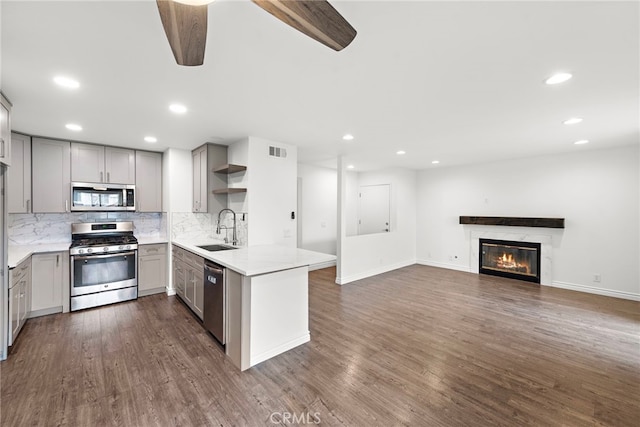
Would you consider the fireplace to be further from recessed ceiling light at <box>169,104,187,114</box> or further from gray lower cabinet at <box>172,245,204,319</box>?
recessed ceiling light at <box>169,104,187,114</box>

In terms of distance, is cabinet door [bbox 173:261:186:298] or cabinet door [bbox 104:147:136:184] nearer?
cabinet door [bbox 173:261:186:298]

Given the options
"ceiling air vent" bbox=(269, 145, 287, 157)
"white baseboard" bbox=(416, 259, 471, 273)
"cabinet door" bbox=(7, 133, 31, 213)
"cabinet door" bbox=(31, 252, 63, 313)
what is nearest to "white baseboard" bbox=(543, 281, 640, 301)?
"white baseboard" bbox=(416, 259, 471, 273)

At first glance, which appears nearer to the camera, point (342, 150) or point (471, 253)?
point (342, 150)

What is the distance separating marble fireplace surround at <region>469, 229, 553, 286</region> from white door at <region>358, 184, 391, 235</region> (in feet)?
6.43

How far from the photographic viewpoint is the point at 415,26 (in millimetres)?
1459

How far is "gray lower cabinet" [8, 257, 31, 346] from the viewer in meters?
2.65

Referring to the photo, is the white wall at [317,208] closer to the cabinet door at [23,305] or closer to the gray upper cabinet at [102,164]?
the gray upper cabinet at [102,164]

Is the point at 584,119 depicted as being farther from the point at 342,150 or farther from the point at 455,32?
the point at 342,150

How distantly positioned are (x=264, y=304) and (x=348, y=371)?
96cm

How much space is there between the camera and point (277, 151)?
3.96 metres

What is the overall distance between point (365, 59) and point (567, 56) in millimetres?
1324

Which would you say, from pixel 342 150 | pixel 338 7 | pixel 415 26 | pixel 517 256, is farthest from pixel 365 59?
pixel 517 256

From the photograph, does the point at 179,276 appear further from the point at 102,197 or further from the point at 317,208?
the point at 317,208

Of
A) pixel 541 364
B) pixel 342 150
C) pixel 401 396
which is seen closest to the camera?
pixel 401 396
